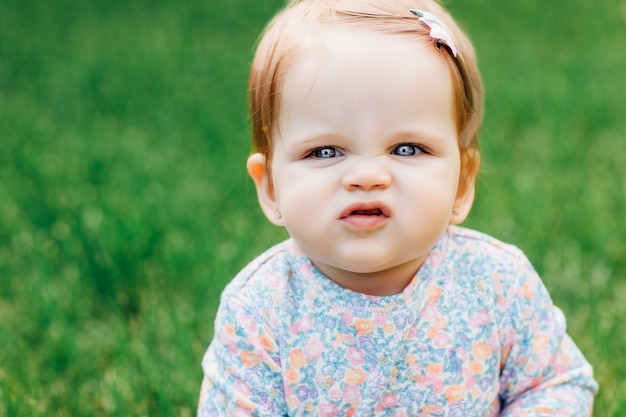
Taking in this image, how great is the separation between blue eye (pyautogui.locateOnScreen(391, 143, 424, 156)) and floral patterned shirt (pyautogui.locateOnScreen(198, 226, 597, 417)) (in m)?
0.31

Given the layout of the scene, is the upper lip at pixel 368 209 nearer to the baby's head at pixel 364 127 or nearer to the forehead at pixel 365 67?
the baby's head at pixel 364 127

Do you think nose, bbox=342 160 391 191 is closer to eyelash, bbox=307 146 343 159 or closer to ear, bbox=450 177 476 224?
eyelash, bbox=307 146 343 159

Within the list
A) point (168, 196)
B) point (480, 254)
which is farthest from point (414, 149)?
point (168, 196)

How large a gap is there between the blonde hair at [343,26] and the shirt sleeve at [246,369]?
1.07 feet

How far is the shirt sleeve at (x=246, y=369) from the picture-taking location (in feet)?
6.46

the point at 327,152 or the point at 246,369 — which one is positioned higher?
the point at 327,152

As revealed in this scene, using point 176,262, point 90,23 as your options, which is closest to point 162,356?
point 176,262

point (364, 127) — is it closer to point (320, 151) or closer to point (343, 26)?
point (320, 151)

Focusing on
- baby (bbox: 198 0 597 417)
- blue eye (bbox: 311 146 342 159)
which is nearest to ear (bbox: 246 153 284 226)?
baby (bbox: 198 0 597 417)

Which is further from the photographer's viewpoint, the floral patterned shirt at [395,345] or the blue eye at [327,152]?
the floral patterned shirt at [395,345]

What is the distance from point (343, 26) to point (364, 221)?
15.4 inches

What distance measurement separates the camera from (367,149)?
5.88ft

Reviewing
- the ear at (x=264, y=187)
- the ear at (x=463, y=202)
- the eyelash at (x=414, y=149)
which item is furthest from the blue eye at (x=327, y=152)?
the ear at (x=463, y=202)

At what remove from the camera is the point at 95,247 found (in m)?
3.24
